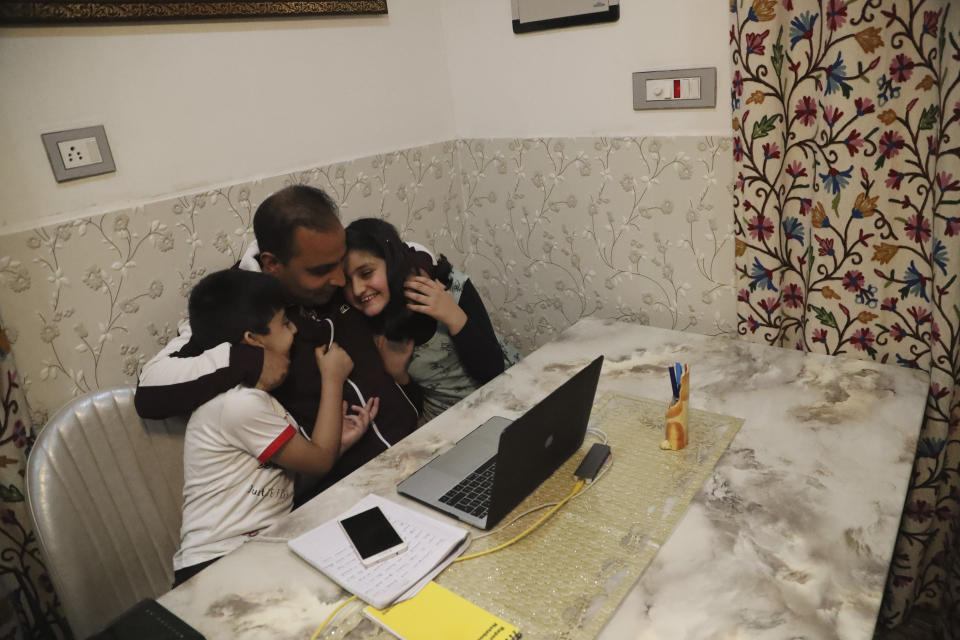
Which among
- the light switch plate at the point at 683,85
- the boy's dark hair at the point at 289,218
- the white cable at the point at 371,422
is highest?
the light switch plate at the point at 683,85

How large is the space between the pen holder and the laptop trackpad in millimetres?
320

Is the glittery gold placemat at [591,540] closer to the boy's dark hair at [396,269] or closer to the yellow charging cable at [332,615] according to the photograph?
the yellow charging cable at [332,615]

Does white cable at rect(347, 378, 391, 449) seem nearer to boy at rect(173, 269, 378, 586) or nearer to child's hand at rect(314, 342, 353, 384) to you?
child's hand at rect(314, 342, 353, 384)

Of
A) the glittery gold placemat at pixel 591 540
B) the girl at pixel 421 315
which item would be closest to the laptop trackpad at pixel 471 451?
the glittery gold placemat at pixel 591 540

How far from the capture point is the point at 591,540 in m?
1.03

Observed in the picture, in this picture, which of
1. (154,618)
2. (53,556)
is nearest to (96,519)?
(53,556)

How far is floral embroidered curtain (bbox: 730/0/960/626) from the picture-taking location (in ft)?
4.30

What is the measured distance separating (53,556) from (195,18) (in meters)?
1.25

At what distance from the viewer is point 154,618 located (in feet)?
3.05

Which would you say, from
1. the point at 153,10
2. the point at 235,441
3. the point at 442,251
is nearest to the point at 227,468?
the point at 235,441

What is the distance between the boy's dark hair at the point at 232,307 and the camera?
1.37 metres

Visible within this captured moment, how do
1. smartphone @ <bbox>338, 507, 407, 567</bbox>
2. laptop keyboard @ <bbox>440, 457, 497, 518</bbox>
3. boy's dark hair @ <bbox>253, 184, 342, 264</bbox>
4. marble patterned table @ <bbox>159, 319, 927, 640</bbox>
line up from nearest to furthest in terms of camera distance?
marble patterned table @ <bbox>159, 319, 927, 640</bbox> < smartphone @ <bbox>338, 507, 407, 567</bbox> < laptop keyboard @ <bbox>440, 457, 497, 518</bbox> < boy's dark hair @ <bbox>253, 184, 342, 264</bbox>

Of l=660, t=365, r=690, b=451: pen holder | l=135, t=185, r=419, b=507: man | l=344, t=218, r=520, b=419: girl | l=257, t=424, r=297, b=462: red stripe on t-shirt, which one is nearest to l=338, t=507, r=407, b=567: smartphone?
l=257, t=424, r=297, b=462: red stripe on t-shirt

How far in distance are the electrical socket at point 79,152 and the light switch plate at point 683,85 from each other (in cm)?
139
